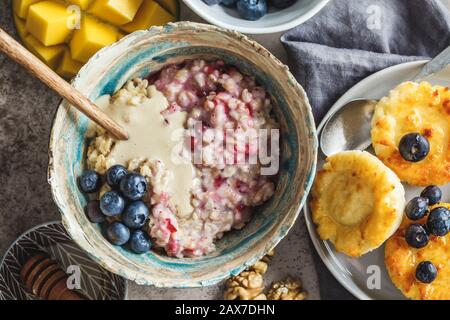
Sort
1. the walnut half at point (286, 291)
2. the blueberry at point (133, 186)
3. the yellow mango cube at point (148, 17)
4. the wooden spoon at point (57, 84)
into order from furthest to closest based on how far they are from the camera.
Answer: the walnut half at point (286, 291) < the yellow mango cube at point (148, 17) < the blueberry at point (133, 186) < the wooden spoon at point (57, 84)

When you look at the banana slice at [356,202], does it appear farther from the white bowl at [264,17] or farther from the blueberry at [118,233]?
the blueberry at [118,233]

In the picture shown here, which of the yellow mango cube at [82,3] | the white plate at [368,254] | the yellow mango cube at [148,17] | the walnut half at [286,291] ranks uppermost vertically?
the yellow mango cube at [82,3]

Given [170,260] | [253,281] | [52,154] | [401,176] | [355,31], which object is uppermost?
[355,31]

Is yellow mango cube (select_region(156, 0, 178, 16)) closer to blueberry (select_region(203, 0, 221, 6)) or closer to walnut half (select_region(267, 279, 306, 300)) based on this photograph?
blueberry (select_region(203, 0, 221, 6))

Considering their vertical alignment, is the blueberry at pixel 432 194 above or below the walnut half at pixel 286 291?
above

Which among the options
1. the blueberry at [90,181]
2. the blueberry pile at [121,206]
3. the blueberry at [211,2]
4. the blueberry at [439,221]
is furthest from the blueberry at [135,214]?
the blueberry at [439,221]

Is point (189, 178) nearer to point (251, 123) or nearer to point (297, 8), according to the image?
point (251, 123)

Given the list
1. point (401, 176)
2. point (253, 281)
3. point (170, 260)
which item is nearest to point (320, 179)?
point (401, 176)

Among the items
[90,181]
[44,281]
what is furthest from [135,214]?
[44,281]
